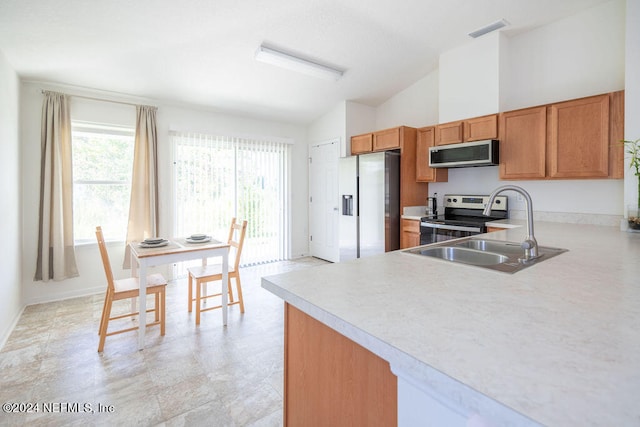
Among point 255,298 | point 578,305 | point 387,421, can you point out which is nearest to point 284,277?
point 387,421

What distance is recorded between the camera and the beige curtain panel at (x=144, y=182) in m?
3.83

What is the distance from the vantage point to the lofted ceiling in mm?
2527

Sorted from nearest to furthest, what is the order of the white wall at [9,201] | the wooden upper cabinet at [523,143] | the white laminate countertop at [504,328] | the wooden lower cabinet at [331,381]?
1. the white laminate countertop at [504,328]
2. the wooden lower cabinet at [331,381]
3. the white wall at [9,201]
4. the wooden upper cabinet at [523,143]

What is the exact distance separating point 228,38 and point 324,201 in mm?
2927

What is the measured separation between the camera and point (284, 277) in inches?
46.8

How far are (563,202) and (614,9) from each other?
1859mm

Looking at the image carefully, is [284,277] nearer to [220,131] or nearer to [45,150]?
[45,150]

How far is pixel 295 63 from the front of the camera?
3.61 m

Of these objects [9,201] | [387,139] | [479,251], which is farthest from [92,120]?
[479,251]

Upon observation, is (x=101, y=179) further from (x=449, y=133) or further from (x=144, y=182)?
(x=449, y=133)

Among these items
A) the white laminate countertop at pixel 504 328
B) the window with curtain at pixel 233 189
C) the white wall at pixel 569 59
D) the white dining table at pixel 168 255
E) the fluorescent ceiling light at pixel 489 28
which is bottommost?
the white dining table at pixel 168 255

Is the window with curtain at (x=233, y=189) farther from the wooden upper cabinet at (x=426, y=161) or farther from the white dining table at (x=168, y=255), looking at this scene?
the wooden upper cabinet at (x=426, y=161)

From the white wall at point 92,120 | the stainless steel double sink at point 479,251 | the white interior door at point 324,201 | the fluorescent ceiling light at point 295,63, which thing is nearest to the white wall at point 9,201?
the white wall at point 92,120

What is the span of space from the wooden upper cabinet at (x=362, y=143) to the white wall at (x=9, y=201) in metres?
3.96
